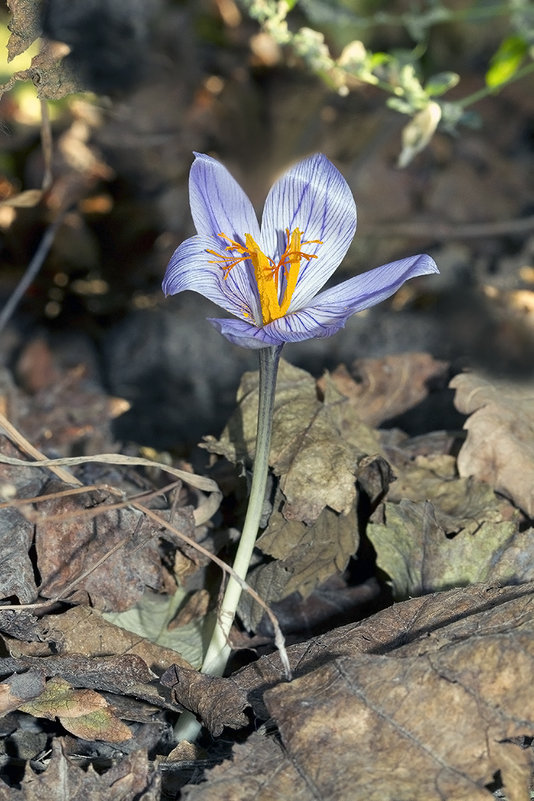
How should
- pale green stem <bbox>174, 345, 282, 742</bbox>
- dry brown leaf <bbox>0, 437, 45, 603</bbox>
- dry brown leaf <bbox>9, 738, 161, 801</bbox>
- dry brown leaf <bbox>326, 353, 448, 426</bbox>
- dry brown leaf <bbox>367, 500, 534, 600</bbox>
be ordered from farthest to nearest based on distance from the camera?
1. dry brown leaf <bbox>326, 353, 448, 426</bbox>
2. dry brown leaf <bbox>367, 500, 534, 600</bbox>
3. dry brown leaf <bbox>0, 437, 45, 603</bbox>
4. pale green stem <bbox>174, 345, 282, 742</bbox>
5. dry brown leaf <bbox>9, 738, 161, 801</bbox>

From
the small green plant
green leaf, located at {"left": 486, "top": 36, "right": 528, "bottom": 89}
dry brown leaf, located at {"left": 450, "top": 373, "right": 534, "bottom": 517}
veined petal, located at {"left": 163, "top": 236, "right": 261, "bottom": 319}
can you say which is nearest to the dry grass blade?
veined petal, located at {"left": 163, "top": 236, "right": 261, "bottom": 319}

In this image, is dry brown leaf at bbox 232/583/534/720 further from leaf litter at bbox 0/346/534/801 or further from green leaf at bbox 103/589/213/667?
green leaf at bbox 103/589/213/667

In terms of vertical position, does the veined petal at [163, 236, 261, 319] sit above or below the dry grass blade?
above

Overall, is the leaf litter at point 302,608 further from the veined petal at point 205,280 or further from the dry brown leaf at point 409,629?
the veined petal at point 205,280

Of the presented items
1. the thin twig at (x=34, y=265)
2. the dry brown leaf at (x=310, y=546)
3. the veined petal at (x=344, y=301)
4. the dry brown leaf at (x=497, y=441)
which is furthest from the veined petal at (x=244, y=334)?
the thin twig at (x=34, y=265)

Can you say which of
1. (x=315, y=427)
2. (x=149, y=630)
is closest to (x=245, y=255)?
(x=315, y=427)
